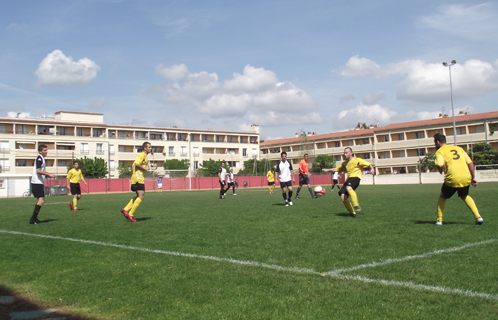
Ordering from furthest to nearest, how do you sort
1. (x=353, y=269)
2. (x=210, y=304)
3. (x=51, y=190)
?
(x=51, y=190) → (x=353, y=269) → (x=210, y=304)

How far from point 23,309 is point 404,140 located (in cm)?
8027

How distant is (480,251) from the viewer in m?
5.38

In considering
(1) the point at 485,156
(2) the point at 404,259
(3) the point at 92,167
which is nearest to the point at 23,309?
(2) the point at 404,259

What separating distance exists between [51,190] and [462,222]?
41.3 m

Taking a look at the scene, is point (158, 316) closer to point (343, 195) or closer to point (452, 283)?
point (452, 283)

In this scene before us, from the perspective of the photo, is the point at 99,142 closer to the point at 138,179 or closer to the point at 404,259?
the point at 138,179

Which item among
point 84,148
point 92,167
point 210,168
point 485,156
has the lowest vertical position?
point 485,156

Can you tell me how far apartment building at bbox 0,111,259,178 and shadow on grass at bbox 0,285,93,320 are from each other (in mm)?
69156

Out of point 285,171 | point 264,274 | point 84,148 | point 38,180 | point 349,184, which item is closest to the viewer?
point 264,274

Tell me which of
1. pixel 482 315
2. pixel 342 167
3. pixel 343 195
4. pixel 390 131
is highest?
pixel 390 131

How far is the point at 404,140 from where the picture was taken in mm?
77250

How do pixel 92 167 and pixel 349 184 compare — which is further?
pixel 92 167

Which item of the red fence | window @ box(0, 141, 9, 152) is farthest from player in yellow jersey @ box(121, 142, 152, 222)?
window @ box(0, 141, 9, 152)

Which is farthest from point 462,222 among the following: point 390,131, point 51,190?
point 390,131
